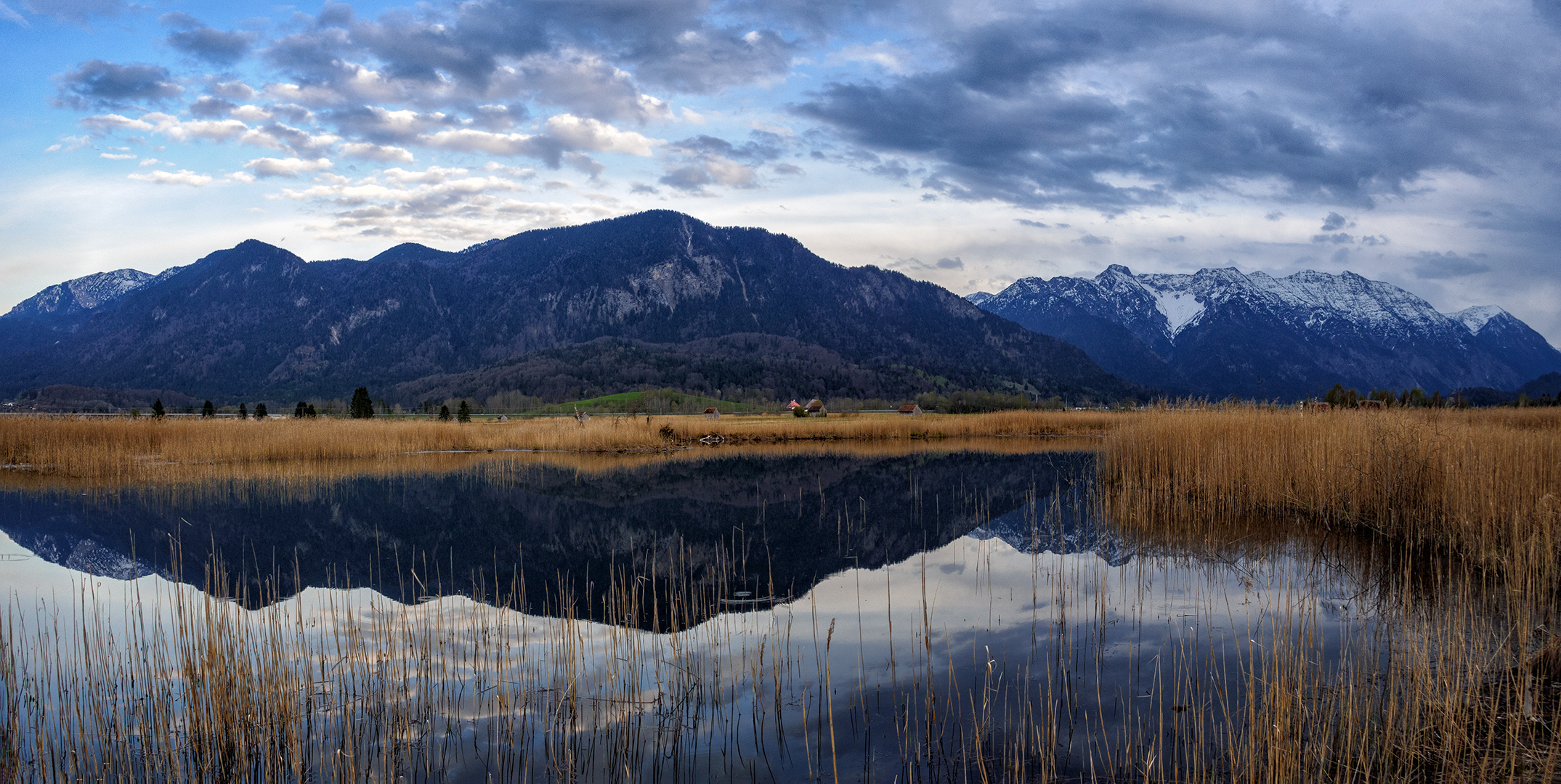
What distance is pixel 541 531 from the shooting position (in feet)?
53.9

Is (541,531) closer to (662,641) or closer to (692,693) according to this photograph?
(662,641)

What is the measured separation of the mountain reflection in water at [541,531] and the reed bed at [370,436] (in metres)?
6.64

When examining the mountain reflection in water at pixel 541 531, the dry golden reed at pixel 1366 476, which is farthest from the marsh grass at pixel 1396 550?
the mountain reflection in water at pixel 541 531

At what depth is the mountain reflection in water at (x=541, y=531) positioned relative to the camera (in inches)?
449

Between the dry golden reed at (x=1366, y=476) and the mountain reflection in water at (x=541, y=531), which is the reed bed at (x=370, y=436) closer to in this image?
the mountain reflection in water at (x=541, y=531)

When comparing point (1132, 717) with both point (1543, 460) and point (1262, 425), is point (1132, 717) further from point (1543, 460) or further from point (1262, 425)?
point (1262, 425)

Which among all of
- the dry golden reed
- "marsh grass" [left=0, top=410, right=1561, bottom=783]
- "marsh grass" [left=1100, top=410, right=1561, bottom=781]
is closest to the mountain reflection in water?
"marsh grass" [left=0, top=410, right=1561, bottom=783]

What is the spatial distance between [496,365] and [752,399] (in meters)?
75.0

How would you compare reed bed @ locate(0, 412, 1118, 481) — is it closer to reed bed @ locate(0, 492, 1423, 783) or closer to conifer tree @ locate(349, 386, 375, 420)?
conifer tree @ locate(349, 386, 375, 420)

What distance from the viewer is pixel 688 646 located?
808 centimetres

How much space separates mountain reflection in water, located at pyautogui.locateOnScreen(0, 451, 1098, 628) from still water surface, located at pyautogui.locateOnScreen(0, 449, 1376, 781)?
0.12 m

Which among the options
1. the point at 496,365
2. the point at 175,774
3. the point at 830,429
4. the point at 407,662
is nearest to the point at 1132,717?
the point at 407,662

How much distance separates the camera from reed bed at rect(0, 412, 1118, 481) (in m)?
28.0

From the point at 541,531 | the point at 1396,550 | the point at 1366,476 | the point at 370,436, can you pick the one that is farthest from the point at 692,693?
the point at 370,436
